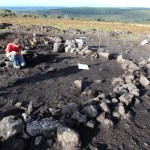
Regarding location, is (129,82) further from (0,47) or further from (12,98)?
(0,47)

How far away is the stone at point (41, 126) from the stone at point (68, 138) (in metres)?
0.38

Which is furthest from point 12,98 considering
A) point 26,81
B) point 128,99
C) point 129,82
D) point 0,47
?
point 0,47

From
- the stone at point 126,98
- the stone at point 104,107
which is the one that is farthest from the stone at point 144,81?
the stone at point 104,107

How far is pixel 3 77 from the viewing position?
43.2ft

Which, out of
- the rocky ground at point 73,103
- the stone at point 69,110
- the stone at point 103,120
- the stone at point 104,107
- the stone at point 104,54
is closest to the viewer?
the rocky ground at point 73,103

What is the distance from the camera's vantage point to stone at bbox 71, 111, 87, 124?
29.7ft

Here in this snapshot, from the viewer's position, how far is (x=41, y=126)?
845 centimetres

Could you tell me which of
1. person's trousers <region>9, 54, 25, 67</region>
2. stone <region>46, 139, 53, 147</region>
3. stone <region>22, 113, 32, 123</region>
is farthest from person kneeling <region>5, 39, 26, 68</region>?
stone <region>46, 139, 53, 147</region>

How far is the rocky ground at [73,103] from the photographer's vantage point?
8.23 m

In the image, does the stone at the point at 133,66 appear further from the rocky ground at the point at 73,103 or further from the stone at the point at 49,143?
the stone at the point at 49,143

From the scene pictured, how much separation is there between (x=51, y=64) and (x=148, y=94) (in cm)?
548

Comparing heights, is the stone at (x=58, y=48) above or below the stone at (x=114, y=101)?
below

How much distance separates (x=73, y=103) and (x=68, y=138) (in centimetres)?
201

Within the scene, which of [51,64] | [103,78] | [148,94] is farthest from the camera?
[51,64]
